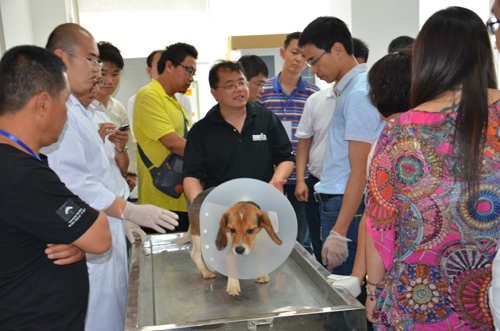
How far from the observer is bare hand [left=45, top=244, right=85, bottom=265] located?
3.48ft

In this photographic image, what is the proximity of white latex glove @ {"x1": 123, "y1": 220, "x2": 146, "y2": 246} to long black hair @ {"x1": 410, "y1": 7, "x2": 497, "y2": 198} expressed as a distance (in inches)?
53.9

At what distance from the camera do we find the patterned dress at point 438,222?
0.96m

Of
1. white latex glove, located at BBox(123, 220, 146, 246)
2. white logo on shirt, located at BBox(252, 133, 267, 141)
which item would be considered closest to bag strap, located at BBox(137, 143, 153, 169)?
white latex glove, located at BBox(123, 220, 146, 246)

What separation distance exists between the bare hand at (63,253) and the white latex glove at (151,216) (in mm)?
548

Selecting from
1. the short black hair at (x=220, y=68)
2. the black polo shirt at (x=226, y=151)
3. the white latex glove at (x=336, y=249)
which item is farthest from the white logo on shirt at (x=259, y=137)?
the white latex glove at (x=336, y=249)

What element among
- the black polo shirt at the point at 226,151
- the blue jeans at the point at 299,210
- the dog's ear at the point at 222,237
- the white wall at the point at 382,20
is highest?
the white wall at the point at 382,20

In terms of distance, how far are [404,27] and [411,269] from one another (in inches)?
127

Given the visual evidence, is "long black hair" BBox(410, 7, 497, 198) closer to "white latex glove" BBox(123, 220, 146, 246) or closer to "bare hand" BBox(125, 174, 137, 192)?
"white latex glove" BBox(123, 220, 146, 246)

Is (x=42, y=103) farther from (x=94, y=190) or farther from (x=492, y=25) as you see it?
(x=492, y=25)

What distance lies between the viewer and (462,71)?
994 millimetres

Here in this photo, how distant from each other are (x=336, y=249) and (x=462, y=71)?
3.26 ft

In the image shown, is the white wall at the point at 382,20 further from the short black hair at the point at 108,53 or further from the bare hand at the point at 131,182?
the bare hand at the point at 131,182

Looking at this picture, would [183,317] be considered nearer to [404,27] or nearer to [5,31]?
[5,31]

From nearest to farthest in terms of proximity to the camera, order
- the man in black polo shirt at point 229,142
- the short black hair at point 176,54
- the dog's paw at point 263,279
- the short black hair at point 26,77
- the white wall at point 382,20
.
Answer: the short black hair at point 26,77
the dog's paw at point 263,279
the man in black polo shirt at point 229,142
the short black hair at point 176,54
the white wall at point 382,20
